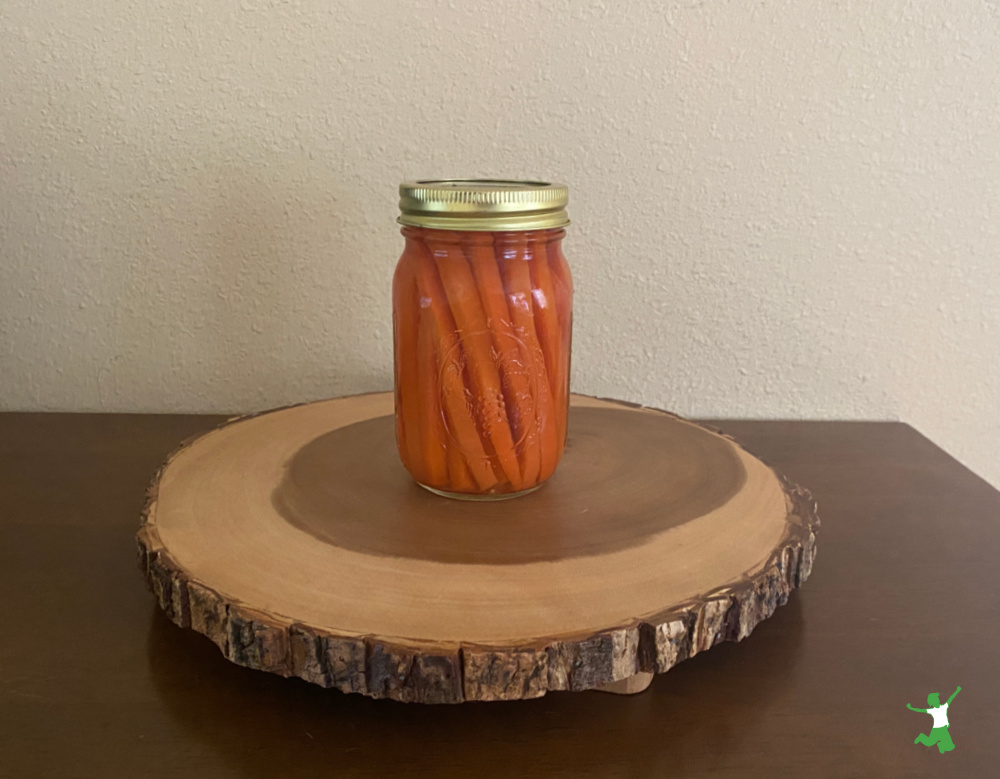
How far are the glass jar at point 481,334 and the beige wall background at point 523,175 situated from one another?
33 cm

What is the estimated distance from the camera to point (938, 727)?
489mm

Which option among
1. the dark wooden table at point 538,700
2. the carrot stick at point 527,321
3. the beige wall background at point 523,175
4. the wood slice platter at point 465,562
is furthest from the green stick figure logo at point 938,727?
the beige wall background at point 523,175

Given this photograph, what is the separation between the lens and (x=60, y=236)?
0.97 metres

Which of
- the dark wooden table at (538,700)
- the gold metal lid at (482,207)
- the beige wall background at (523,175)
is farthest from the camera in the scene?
the beige wall background at (523,175)

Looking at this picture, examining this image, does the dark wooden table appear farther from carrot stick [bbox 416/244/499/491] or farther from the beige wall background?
the beige wall background

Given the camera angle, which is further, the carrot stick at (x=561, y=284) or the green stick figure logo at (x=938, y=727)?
the carrot stick at (x=561, y=284)

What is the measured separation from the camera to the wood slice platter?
0.47 metres

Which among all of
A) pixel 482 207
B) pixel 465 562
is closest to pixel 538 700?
pixel 465 562

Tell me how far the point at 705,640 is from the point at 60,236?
86cm

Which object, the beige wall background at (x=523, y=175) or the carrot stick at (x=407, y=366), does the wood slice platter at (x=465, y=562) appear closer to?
the carrot stick at (x=407, y=366)

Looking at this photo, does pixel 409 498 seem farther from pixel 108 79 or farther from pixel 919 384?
pixel 919 384

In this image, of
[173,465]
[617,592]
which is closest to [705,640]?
A: [617,592]

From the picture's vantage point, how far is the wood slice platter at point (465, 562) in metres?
0.47

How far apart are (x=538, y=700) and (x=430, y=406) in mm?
228
